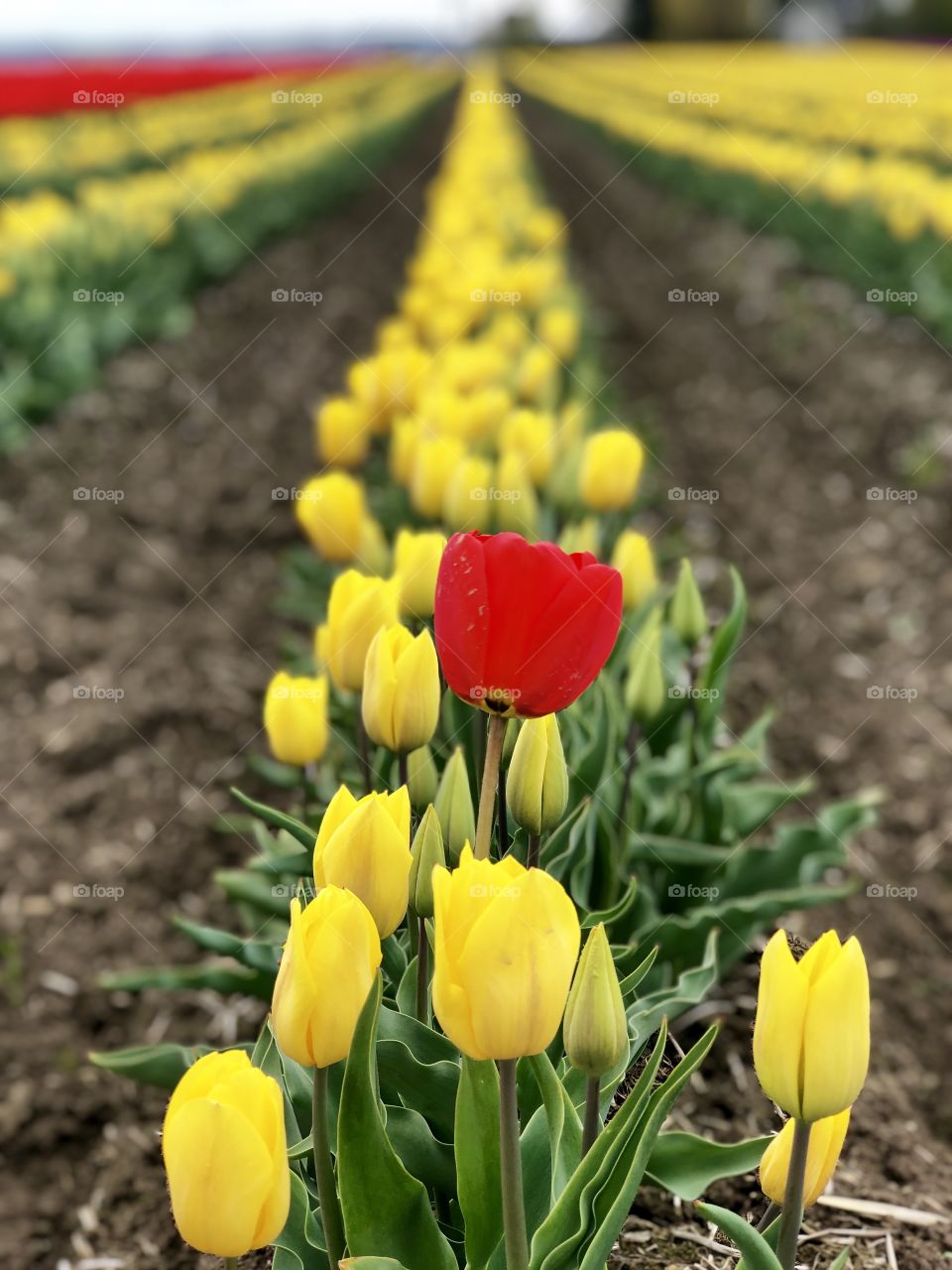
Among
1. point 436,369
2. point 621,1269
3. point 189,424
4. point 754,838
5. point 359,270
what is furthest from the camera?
point 359,270

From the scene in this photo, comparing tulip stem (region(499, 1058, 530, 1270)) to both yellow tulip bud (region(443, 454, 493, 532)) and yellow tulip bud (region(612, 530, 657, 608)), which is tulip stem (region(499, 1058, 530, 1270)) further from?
yellow tulip bud (region(443, 454, 493, 532))

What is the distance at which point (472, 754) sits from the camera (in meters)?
1.99

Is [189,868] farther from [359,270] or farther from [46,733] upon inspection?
[359,270]

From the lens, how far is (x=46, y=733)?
140 inches

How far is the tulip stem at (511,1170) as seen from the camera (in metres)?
1.04

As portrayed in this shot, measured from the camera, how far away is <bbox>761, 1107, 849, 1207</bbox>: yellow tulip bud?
115 cm

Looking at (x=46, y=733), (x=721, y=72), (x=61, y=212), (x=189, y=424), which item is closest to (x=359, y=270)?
(x=61, y=212)

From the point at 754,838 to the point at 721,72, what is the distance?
108 feet
